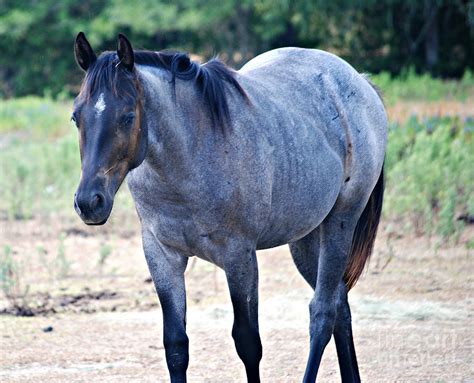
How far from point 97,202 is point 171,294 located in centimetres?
87

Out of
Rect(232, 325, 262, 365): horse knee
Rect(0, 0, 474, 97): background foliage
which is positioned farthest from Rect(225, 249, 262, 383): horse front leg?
Rect(0, 0, 474, 97): background foliage

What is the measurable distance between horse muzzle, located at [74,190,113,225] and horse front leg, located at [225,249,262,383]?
0.75 meters

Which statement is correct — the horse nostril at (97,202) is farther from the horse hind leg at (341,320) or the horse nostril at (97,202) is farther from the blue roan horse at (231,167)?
the horse hind leg at (341,320)

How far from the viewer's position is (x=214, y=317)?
21.3 feet

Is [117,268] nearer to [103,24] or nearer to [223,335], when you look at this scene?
[223,335]

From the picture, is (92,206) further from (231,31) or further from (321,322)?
(231,31)

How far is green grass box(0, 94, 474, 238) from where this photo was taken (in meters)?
8.73

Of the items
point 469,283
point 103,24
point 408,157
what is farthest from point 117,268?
point 103,24

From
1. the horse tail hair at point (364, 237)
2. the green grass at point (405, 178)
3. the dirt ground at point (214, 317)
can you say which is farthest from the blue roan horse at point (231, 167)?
A: the green grass at point (405, 178)

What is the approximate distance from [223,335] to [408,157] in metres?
4.27

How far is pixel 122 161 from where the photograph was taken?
3.68 m

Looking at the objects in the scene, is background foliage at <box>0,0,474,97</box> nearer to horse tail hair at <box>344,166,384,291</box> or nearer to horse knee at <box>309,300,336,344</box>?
horse tail hair at <box>344,166,384,291</box>

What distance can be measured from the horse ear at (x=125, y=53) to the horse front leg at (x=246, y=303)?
0.94 m

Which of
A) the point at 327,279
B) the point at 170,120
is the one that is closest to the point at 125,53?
the point at 170,120
